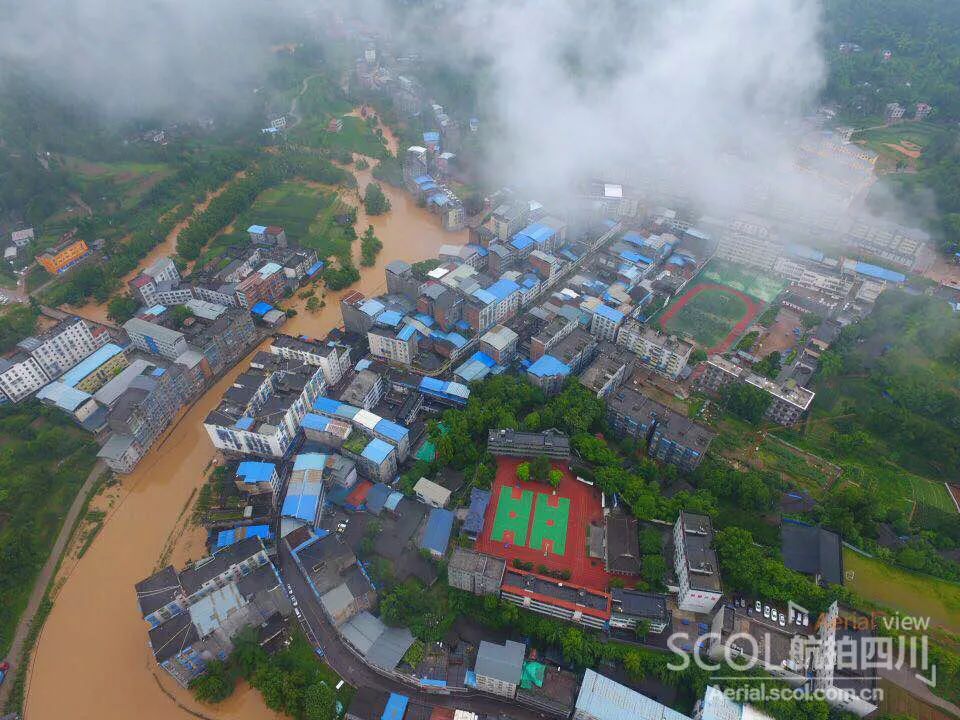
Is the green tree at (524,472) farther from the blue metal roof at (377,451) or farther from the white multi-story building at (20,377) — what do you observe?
the white multi-story building at (20,377)

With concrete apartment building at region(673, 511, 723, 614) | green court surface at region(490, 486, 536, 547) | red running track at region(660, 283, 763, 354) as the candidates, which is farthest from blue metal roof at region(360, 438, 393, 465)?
red running track at region(660, 283, 763, 354)

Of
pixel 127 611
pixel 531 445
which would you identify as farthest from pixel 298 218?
pixel 127 611

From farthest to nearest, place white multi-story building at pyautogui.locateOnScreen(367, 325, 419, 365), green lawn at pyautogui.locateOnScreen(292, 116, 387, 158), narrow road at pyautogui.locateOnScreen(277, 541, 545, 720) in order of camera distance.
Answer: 1. green lawn at pyautogui.locateOnScreen(292, 116, 387, 158)
2. white multi-story building at pyautogui.locateOnScreen(367, 325, 419, 365)
3. narrow road at pyautogui.locateOnScreen(277, 541, 545, 720)

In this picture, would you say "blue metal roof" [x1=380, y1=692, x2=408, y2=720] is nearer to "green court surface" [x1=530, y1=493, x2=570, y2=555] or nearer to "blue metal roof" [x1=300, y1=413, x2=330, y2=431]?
"green court surface" [x1=530, y1=493, x2=570, y2=555]

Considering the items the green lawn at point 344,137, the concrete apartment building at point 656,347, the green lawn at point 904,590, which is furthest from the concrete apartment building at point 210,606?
the green lawn at point 344,137

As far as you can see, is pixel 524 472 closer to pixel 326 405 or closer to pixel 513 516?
pixel 513 516

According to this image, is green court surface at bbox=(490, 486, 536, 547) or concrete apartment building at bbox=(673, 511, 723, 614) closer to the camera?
concrete apartment building at bbox=(673, 511, 723, 614)
